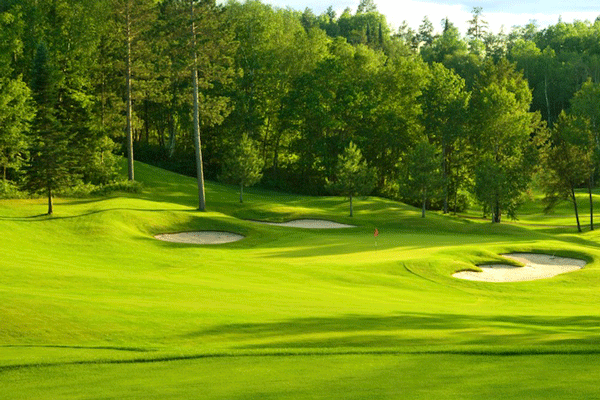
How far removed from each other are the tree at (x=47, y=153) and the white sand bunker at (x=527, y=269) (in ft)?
79.3

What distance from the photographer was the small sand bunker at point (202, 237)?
41.0m

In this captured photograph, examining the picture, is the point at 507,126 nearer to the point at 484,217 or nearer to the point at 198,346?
the point at 484,217

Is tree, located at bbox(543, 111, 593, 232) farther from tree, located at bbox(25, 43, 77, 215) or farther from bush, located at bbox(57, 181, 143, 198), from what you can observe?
tree, located at bbox(25, 43, 77, 215)

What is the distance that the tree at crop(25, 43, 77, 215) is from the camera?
39062 mm

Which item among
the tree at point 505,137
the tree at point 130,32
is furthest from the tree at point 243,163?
the tree at point 505,137

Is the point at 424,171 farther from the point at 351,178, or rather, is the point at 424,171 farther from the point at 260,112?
Answer: the point at 260,112

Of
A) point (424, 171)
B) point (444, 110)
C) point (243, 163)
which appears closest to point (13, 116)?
point (243, 163)

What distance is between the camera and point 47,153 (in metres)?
38.9

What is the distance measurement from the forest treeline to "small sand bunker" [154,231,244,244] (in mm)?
7179

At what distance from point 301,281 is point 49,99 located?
26317 millimetres

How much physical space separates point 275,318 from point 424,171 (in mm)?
45052

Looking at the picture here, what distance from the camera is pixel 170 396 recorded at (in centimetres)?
945

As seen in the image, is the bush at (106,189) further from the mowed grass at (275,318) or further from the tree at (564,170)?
the tree at (564,170)

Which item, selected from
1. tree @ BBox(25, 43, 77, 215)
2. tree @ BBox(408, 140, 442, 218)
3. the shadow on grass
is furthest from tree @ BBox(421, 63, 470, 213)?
the shadow on grass
